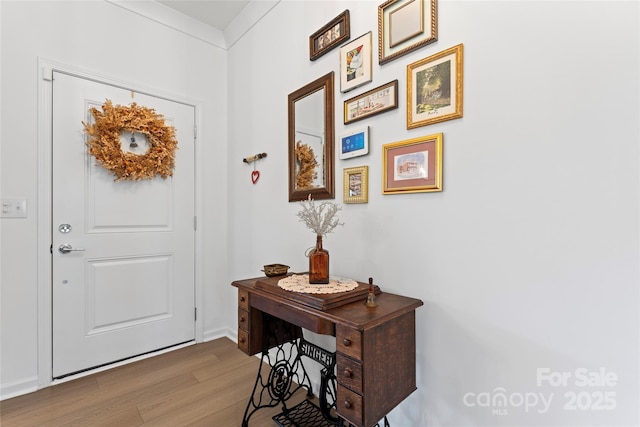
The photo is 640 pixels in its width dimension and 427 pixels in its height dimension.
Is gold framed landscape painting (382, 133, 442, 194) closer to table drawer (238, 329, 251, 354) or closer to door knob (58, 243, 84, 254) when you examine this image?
table drawer (238, 329, 251, 354)

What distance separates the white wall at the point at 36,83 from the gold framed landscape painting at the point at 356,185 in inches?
62.8

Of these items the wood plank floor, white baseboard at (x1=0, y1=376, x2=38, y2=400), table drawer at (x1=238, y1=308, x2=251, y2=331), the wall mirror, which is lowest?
the wood plank floor

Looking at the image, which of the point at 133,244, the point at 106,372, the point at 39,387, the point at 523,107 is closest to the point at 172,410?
the point at 106,372

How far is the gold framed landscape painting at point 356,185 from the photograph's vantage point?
1538 mm

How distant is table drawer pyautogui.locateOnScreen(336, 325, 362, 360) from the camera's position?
3.36ft

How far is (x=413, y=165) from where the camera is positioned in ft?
4.39

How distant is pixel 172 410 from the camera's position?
172cm

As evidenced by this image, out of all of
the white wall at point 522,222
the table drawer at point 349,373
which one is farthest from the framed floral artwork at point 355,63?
the table drawer at point 349,373

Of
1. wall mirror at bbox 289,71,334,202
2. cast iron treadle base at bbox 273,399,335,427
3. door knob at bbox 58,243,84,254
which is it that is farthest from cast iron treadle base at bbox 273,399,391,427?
door knob at bbox 58,243,84,254

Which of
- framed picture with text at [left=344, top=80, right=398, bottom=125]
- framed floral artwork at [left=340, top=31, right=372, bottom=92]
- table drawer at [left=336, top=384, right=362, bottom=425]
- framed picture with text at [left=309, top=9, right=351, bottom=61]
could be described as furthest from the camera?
framed picture with text at [left=309, top=9, right=351, bottom=61]

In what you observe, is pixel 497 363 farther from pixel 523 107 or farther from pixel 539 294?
pixel 523 107

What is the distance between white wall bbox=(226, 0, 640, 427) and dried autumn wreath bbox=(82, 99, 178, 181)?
1.74m

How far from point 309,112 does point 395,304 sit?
1265mm

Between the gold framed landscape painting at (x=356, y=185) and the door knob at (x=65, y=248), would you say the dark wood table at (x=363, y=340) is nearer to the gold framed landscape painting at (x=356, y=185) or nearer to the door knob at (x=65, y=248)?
the gold framed landscape painting at (x=356, y=185)
